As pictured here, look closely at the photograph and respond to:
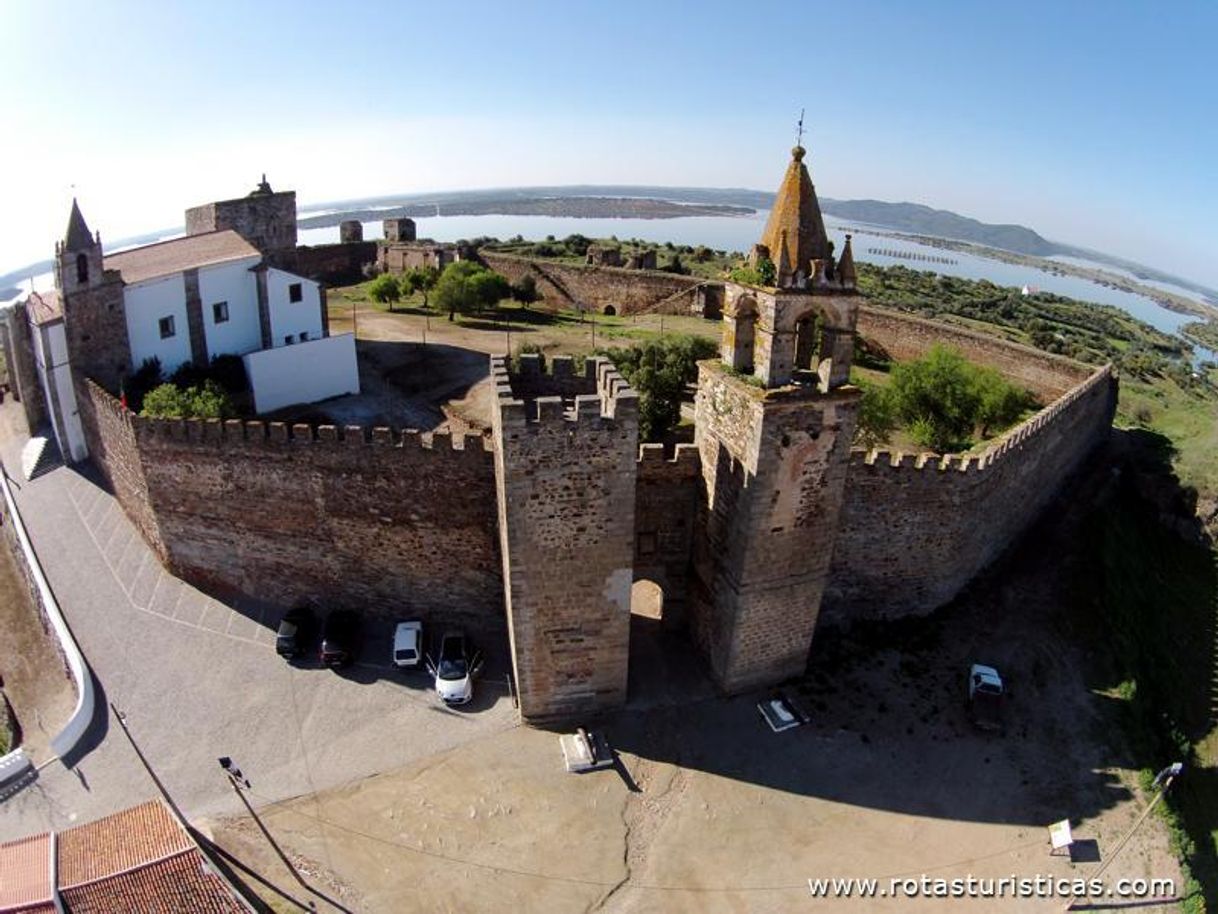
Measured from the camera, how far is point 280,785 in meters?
12.5

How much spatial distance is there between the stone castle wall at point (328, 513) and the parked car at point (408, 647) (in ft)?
2.65

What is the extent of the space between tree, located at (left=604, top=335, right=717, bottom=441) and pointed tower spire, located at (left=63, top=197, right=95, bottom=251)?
47.9 feet

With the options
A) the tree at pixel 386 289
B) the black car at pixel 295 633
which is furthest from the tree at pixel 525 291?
the black car at pixel 295 633

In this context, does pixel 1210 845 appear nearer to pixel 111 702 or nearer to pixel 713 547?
pixel 713 547

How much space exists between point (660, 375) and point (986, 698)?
1306cm

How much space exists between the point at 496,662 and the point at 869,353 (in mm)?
25816

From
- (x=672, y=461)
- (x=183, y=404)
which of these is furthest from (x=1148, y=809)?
(x=183, y=404)

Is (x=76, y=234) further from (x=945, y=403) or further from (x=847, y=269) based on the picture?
(x=945, y=403)

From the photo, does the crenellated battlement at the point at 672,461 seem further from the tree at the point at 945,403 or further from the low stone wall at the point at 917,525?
the tree at the point at 945,403

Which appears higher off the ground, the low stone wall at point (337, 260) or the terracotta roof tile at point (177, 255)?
the terracotta roof tile at point (177, 255)

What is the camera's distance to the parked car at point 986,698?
1377cm

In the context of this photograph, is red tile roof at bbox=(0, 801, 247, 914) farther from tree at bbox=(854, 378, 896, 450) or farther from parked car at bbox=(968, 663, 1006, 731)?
tree at bbox=(854, 378, 896, 450)

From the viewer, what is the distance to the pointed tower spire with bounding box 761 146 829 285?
1176 centimetres

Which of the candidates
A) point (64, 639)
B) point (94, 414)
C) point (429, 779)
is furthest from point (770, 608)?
point (94, 414)
